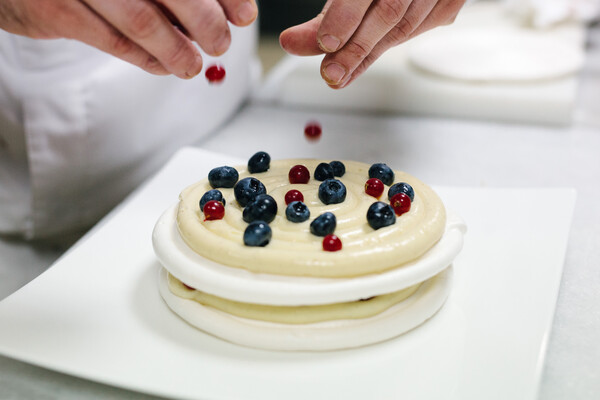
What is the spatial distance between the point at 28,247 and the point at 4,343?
0.80 meters

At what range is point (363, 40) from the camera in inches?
43.7

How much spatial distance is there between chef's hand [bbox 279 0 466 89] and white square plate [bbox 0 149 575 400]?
411mm

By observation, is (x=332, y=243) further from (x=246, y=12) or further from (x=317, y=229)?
(x=246, y=12)

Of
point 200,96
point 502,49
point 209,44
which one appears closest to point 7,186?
point 200,96

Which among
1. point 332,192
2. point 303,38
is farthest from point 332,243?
point 303,38

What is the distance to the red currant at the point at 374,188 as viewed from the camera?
1.04 meters

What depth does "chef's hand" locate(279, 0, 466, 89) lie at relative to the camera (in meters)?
1.06

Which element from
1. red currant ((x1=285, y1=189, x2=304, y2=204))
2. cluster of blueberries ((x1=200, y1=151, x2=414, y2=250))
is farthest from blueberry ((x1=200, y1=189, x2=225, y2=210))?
red currant ((x1=285, y1=189, x2=304, y2=204))

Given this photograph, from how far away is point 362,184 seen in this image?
3.62 feet

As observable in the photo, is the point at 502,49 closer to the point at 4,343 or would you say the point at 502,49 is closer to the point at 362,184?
the point at 362,184

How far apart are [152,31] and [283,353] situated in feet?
1.69

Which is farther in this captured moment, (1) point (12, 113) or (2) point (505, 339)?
(1) point (12, 113)

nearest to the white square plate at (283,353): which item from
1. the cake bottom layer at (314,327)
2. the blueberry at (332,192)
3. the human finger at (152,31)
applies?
the cake bottom layer at (314,327)

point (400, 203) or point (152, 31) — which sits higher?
point (152, 31)
